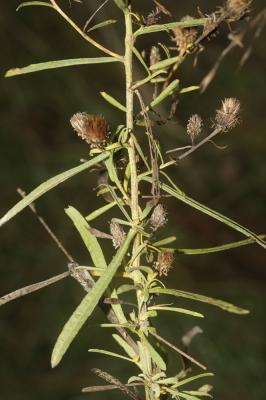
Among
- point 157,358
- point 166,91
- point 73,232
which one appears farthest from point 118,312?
point 73,232

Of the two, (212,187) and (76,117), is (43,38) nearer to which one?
(212,187)

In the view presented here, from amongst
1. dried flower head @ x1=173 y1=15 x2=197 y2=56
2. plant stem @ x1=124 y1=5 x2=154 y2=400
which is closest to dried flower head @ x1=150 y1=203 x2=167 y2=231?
plant stem @ x1=124 y1=5 x2=154 y2=400

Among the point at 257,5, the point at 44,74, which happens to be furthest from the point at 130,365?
the point at 257,5

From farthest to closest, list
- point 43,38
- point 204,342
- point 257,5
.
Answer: point 257,5 → point 43,38 → point 204,342

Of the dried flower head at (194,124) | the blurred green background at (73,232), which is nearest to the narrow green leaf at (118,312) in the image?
the dried flower head at (194,124)

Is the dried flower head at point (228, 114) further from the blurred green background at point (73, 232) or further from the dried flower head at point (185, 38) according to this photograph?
the blurred green background at point (73, 232)
